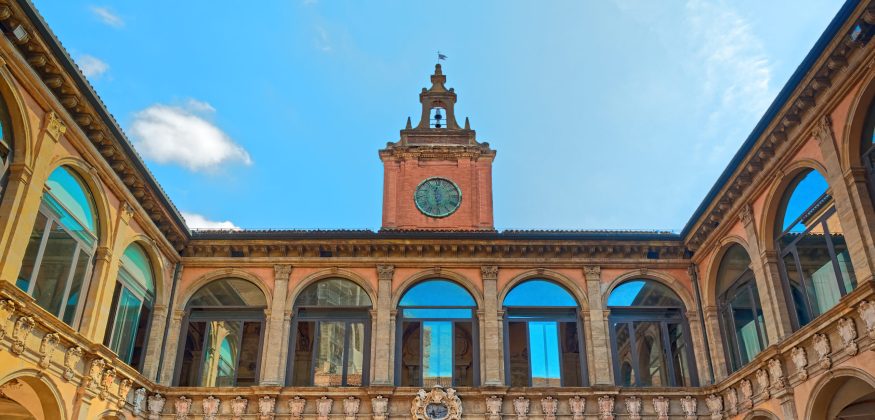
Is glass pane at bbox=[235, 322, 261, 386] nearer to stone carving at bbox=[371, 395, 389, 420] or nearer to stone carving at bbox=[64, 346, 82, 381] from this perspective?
stone carving at bbox=[371, 395, 389, 420]

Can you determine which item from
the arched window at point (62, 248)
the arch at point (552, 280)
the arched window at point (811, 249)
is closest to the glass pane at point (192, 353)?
the arched window at point (62, 248)

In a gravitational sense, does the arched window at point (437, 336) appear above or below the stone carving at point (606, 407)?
above

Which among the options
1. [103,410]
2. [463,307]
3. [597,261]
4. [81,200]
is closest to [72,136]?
[81,200]

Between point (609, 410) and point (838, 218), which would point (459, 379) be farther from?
point (838, 218)

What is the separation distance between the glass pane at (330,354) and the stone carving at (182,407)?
3418 millimetres

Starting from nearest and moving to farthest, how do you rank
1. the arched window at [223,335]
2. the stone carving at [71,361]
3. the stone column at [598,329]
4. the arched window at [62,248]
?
the arched window at [62,248] < the stone carving at [71,361] < the stone column at [598,329] < the arched window at [223,335]

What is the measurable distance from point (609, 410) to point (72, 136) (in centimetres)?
1482

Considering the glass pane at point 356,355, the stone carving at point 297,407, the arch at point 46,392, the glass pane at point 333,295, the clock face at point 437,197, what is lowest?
the arch at point 46,392

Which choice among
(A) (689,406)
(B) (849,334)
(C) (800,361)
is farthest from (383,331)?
(B) (849,334)

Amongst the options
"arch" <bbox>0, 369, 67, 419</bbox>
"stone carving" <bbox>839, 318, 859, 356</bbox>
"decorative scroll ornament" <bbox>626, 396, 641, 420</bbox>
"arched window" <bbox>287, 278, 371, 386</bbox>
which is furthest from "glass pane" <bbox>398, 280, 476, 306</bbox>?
"stone carving" <bbox>839, 318, 859, 356</bbox>

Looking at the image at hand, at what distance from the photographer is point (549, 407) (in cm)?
1941

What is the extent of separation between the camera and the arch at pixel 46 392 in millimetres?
13836

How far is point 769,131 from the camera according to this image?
15.9 m

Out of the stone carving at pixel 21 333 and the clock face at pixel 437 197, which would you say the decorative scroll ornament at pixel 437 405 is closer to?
the stone carving at pixel 21 333
